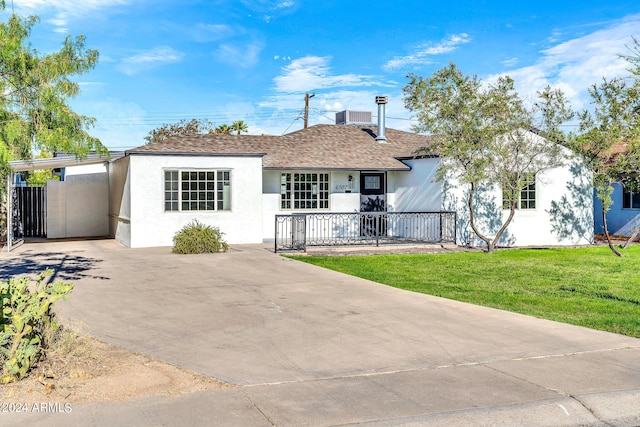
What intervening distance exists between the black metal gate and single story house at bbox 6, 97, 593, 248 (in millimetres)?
1222

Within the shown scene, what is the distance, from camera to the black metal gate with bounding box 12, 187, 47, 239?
23906 millimetres

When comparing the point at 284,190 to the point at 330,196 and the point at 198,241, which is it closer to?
the point at 330,196

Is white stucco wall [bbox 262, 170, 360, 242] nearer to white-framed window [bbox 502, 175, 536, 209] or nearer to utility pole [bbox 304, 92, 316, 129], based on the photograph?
white-framed window [bbox 502, 175, 536, 209]

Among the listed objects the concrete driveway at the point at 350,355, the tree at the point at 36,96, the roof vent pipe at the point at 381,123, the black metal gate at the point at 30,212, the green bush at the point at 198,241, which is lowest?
the concrete driveway at the point at 350,355

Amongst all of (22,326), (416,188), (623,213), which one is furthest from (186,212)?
(623,213)

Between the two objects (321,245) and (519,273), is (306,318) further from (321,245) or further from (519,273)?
(321,245)

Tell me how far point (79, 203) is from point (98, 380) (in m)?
19.9

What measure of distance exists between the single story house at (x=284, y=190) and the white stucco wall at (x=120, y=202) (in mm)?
37

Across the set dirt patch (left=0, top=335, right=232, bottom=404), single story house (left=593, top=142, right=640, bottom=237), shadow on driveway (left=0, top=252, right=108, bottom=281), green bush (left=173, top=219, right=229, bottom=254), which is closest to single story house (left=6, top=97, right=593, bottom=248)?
green bush (left=173, top=219, right=229, bottom=254)

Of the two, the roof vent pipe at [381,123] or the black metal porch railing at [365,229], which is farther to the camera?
the roof vent pipe at [381,123]

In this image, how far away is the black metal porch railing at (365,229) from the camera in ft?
64.8

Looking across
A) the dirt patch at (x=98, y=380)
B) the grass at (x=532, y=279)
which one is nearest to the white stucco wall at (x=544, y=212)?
the grass at (x=532, y=279)

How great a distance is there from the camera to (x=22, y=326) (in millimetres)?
5781

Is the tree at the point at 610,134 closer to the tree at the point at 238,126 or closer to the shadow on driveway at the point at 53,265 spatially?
the shadow on driveway at the point at 53,265
